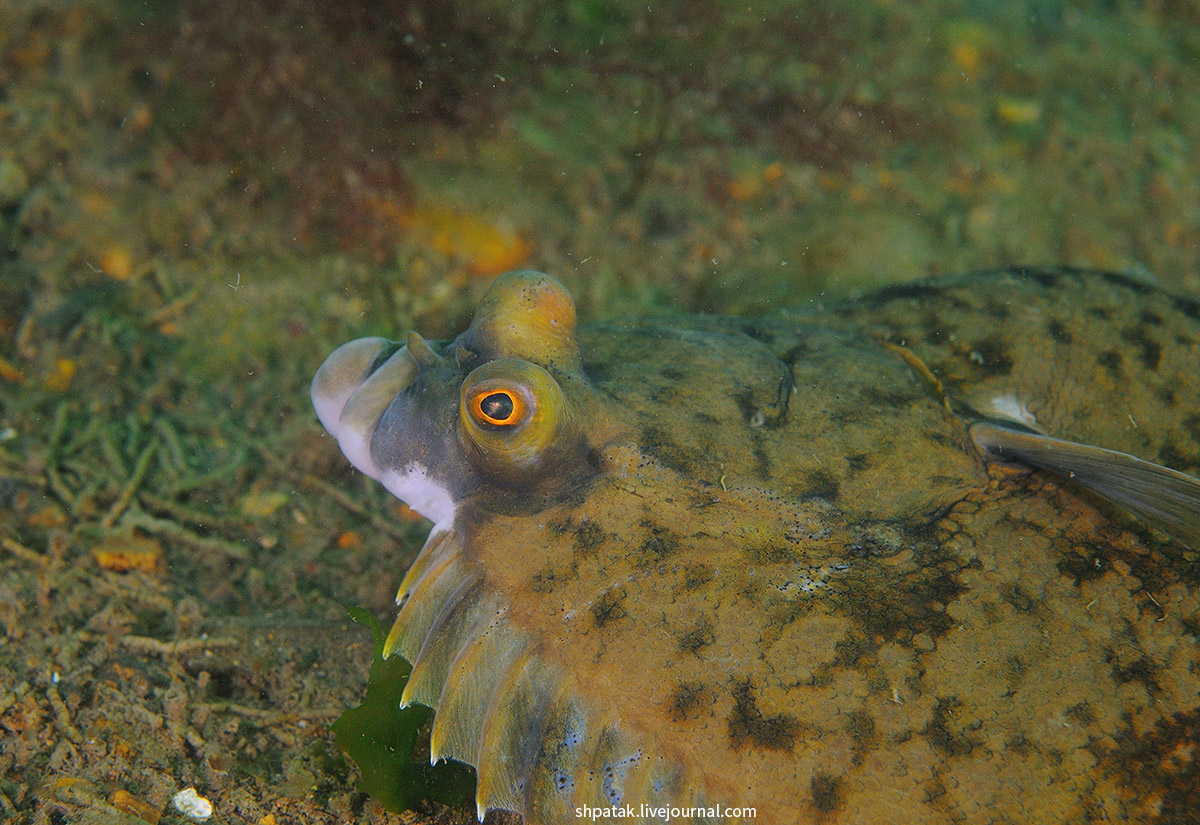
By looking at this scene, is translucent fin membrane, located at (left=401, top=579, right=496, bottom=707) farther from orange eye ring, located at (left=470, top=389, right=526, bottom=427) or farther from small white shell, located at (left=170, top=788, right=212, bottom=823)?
small white shell, located at (left=170, top=788, right=212, bottom=823)

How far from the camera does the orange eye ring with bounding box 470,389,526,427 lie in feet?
6.26

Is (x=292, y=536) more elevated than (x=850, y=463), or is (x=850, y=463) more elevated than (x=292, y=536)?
(x=850, y=463)

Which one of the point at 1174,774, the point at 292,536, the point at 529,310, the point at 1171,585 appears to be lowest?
the point at 292,536

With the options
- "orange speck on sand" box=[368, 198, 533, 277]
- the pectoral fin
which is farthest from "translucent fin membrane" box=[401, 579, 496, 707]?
"orange speck on sand" box=[368, 198, 533, 277]

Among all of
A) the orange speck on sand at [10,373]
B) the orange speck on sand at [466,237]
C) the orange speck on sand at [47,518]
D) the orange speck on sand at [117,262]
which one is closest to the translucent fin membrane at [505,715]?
the orange speck on sand at [47,518]

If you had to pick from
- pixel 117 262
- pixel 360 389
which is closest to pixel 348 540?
pixel 360 389

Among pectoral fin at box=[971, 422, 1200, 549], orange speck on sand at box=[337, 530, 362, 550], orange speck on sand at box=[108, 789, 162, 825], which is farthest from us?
orange speck on sand at box=[337, 530, 362, 550]

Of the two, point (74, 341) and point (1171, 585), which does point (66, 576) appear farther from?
point (1171, 585)

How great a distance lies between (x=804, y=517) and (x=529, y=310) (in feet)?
3.53

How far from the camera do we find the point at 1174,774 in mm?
1711

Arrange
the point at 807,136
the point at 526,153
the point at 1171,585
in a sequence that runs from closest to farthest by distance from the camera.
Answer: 1. the point at 1171,585
2. the point at 526,153
3. the point at 807,136

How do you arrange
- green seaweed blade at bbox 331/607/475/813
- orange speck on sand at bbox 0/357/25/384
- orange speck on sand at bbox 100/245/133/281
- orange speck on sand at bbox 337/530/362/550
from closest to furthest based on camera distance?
green seaweed blade at bbox 331/607/475/813, orange speck on sand at bbox 337/530/362/550, orange speck on sand at bbox 0/357/25/384, orange speck on sand at bbox 100/245/133/281

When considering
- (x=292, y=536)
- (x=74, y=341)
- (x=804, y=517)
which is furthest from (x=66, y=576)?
(x=804, y=517)

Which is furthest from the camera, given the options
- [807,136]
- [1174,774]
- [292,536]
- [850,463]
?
[807,136]
